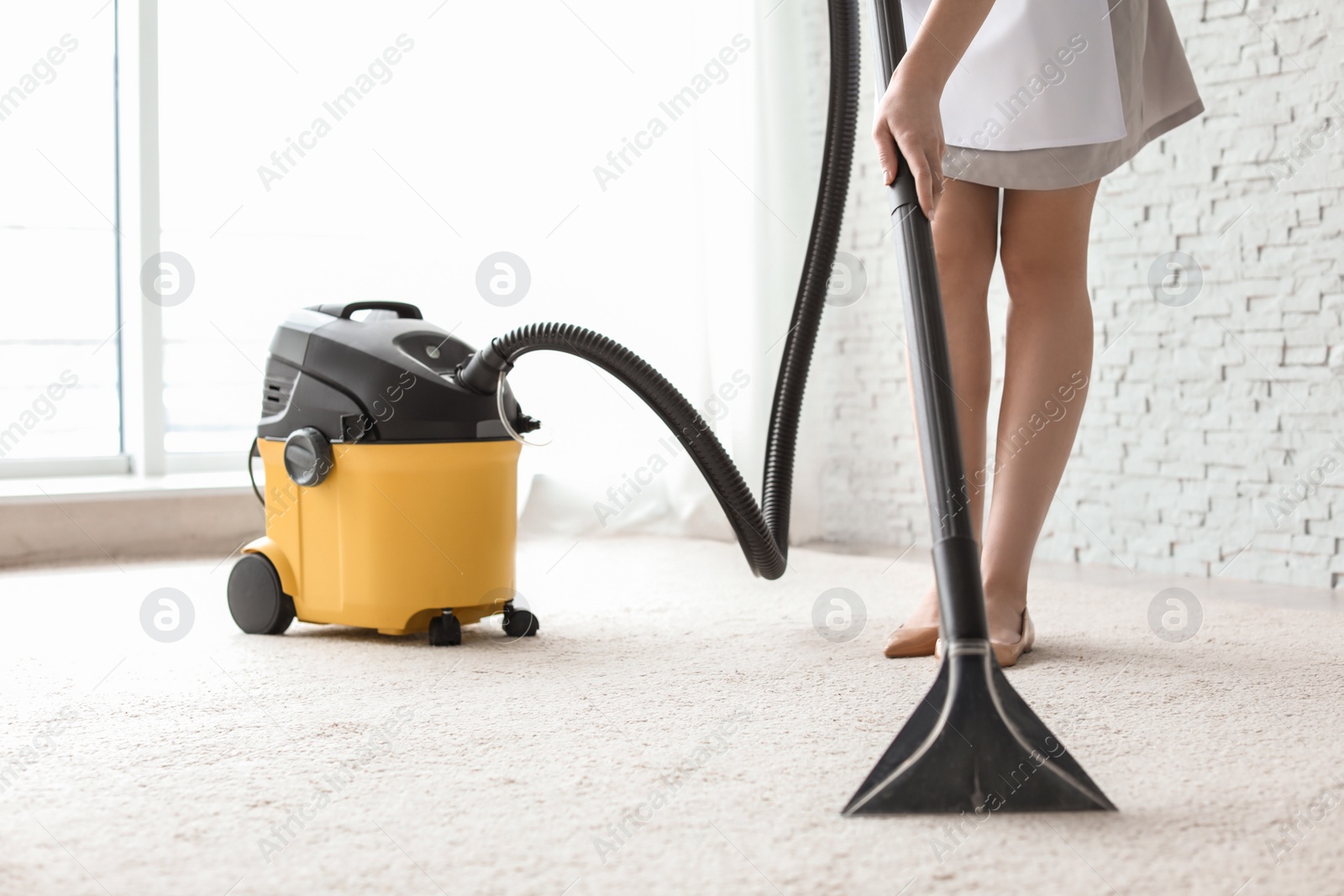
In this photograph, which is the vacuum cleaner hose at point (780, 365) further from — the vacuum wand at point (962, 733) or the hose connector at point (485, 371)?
the vacuum wand at point (962, 733)

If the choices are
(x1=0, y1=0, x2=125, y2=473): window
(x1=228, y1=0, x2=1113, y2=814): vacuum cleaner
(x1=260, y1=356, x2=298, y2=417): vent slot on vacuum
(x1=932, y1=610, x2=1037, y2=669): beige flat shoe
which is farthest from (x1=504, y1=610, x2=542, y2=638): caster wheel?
(x1=0, y1=0, x2=125, y2=473): window

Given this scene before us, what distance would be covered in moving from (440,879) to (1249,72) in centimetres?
181

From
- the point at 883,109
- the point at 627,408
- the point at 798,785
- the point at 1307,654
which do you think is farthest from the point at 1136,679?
the point at 627,408

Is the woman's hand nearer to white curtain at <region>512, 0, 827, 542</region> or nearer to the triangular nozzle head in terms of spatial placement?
the triangular nozzle head

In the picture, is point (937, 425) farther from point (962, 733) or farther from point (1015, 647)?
point (1015, 647)

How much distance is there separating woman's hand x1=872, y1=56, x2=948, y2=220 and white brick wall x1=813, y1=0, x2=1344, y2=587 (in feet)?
3.86

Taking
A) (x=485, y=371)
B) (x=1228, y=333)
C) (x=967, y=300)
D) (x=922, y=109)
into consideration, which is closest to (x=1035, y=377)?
(x=967, y=300)

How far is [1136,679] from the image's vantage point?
1146mm

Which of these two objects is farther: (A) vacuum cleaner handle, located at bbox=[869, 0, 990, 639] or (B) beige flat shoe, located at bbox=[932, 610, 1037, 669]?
(B) beige flat shoe, located at bbox=[932, 610, 1037, 669]

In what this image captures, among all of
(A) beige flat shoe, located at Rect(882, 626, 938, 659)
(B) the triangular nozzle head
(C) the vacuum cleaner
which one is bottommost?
(A) beige flat shoe, located at Rect(882, 626, 938, 659)

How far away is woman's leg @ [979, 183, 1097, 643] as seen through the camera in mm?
1265

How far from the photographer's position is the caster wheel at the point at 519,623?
4.66ft

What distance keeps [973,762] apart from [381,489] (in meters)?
0.79

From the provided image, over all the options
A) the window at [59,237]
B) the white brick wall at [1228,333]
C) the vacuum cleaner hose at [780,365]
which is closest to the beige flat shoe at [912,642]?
the vacuum cleaner hose at [780,365]
